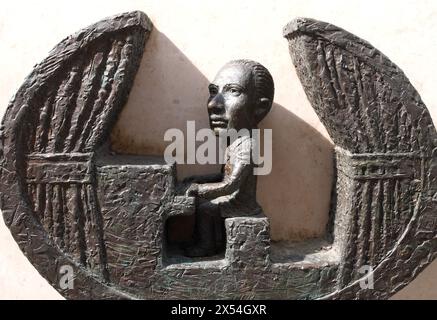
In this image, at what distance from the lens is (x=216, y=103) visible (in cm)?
214

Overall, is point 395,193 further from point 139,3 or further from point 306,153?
point 139,3

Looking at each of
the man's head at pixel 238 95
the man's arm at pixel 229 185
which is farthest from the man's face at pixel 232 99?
the man's arm at pixel 229 185

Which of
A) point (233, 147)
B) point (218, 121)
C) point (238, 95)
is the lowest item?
point (233, 147)

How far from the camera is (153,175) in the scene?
206 centimetres

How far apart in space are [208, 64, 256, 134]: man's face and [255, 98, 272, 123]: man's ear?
34 millimetres

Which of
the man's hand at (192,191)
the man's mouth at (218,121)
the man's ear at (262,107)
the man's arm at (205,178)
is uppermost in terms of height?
the man's ear at (262,107)

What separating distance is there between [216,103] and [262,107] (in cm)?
21

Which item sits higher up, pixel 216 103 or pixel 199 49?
pixel 199 49

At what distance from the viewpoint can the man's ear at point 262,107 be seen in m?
2.19

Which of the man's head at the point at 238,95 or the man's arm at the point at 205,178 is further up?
the man's head at the point at 238,95

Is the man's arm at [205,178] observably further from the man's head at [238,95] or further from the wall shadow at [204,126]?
the man's head at [238,95]

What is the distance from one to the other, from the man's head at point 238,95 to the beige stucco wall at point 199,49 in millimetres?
196

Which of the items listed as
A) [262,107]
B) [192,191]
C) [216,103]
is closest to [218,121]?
[216,103]

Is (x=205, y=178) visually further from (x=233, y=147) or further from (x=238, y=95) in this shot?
(x=238, y=95)
